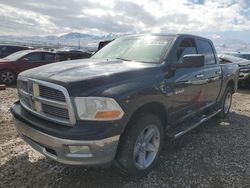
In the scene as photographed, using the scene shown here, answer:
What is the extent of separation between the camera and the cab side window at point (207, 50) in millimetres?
5566

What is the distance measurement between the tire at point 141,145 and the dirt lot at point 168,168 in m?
0.20

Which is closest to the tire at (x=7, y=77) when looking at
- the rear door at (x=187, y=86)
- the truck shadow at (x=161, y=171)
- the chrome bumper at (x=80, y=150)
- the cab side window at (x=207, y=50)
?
the truck shadow at (x=161, y=171)

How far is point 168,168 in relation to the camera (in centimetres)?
412

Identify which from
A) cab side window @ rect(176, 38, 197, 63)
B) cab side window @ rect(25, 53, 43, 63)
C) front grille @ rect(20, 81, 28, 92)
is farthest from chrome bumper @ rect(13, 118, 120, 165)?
cab side window @ rect(25, 53, 43, 63)

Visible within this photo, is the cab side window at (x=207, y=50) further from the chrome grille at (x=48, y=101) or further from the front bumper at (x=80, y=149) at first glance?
the chrome grille at (x=48, y=101)

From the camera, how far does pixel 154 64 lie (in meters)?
4.00

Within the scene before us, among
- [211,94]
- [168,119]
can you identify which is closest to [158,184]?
[168,119]

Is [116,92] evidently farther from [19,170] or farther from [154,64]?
[19,170]

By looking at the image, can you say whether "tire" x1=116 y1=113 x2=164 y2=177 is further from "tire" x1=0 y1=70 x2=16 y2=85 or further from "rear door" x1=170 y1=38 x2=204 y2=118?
"tire" x1=0 y1=70 x2=16 y2=85

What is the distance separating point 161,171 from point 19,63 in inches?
375

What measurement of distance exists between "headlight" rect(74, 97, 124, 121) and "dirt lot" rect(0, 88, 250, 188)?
41.2 inches

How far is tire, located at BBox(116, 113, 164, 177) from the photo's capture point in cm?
338

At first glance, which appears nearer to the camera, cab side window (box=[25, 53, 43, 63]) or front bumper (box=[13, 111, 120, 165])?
front bumper (box=[13, 111, 120, 165])

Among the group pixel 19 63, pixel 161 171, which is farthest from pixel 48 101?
pixel 19 63
